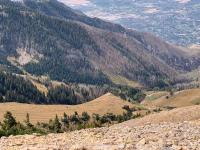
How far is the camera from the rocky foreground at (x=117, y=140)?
5091 centimetres

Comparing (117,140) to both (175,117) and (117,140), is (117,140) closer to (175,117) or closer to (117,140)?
(117,140)

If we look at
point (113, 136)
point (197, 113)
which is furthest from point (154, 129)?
point (197, 113)

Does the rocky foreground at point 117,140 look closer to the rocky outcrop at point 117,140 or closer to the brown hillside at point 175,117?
the rocky outcrop at point 117,140

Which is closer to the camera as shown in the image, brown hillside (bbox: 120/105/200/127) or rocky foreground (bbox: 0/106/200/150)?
rocky foreground (bbox: 0/106/200/150)

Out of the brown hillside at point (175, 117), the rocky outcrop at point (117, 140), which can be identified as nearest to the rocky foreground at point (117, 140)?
the rocky outcrop at point (117, 140)

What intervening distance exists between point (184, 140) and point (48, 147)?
1357 centimetres

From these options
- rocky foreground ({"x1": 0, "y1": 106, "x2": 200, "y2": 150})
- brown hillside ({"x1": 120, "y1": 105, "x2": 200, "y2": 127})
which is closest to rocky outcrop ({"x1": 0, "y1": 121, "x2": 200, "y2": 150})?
rocky foreground ({"x1": 0, "y1": 106, "x2": 200, "y2": 150})

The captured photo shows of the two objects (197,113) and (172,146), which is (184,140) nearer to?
(172,146)

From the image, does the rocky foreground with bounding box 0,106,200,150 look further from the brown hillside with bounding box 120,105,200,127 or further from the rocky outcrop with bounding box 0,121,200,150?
the brown hillside with bounding box 120,105,200,127

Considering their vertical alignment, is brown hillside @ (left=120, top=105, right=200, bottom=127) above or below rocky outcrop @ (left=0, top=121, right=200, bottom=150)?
below

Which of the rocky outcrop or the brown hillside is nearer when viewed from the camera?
the rocky outcrop

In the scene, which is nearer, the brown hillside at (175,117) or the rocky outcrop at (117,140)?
the rocky outcrop at (117,140)

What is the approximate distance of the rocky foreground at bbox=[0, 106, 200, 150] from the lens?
167ft

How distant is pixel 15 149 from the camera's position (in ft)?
177
